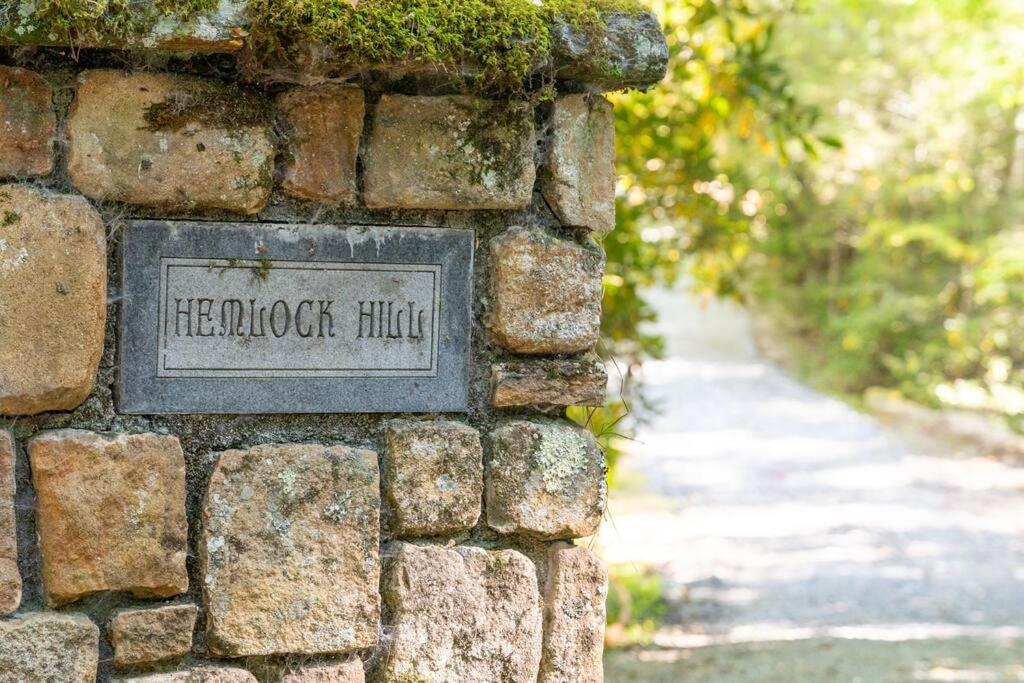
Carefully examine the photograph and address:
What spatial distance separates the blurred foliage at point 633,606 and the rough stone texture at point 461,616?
3.40m

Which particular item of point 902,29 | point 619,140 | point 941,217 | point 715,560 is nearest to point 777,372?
point 941,217

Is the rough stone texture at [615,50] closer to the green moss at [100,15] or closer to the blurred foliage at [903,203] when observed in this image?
the green moss at [100,15]

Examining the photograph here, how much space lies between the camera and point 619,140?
4.64 m

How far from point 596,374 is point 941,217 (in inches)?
444

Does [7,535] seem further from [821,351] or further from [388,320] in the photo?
[821,351]

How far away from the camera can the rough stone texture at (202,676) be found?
67.4 inches

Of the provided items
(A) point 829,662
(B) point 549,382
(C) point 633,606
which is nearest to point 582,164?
(B) point 549,382

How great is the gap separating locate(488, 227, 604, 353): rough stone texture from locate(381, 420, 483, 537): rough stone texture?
0.19m

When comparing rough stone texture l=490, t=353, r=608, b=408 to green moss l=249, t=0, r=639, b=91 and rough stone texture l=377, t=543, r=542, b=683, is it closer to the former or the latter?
rough stone texture l=377, t=543, r=542, b=683

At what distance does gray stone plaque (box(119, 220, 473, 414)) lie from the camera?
172cm

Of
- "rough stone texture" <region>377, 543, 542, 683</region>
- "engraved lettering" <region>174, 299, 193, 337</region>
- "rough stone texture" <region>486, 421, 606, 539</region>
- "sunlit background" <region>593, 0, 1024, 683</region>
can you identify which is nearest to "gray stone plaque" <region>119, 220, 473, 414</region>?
"engraved lettering" <region>174, 299, 193, 337</region>

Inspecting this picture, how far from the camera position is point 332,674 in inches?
71.4

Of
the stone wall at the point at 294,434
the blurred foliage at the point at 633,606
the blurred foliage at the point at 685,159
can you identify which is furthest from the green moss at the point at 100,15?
the blurred foliage at the point at 633,606

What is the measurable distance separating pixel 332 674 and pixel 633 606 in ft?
14.1
